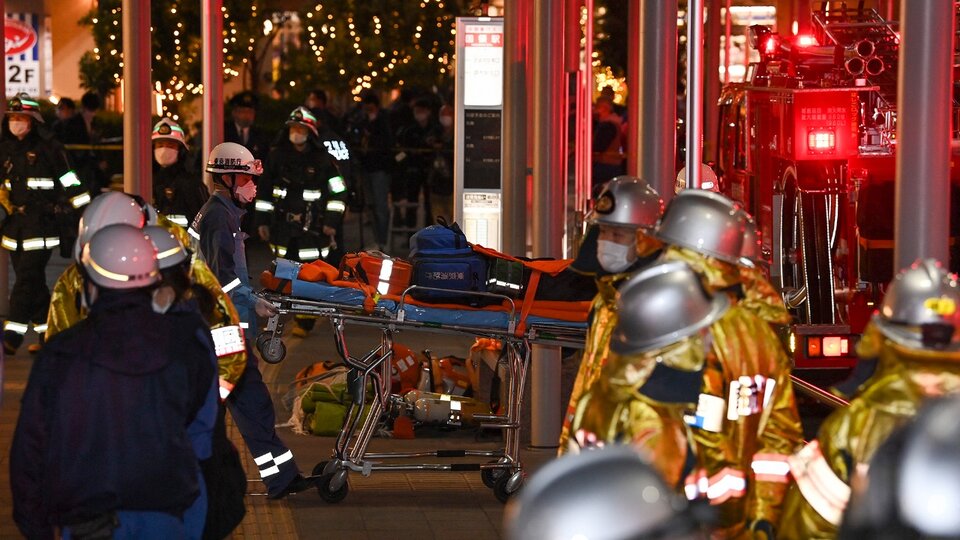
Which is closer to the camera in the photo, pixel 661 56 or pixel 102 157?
pixel 661 56

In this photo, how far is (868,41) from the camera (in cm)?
1164

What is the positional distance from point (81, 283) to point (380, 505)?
2998 mm

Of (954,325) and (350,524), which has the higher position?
(954,325)

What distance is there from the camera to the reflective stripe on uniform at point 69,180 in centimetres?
1354

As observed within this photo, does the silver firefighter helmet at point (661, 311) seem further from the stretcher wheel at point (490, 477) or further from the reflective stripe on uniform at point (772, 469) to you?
the stretcher wheel at point (490, 477)

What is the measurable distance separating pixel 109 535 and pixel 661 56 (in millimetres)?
4621

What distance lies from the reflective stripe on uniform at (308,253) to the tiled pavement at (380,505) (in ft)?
14.3

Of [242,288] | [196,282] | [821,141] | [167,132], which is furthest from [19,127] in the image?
[196,282]

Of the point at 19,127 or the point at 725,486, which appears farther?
the point at 19,127

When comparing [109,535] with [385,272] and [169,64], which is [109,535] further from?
[169,64]

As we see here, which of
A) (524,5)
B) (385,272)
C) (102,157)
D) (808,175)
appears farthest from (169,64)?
(385,272)

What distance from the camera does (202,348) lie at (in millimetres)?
5328

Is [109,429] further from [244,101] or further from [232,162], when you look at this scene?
[244,101]

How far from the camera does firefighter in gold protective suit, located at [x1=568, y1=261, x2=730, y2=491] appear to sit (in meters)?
4.58
